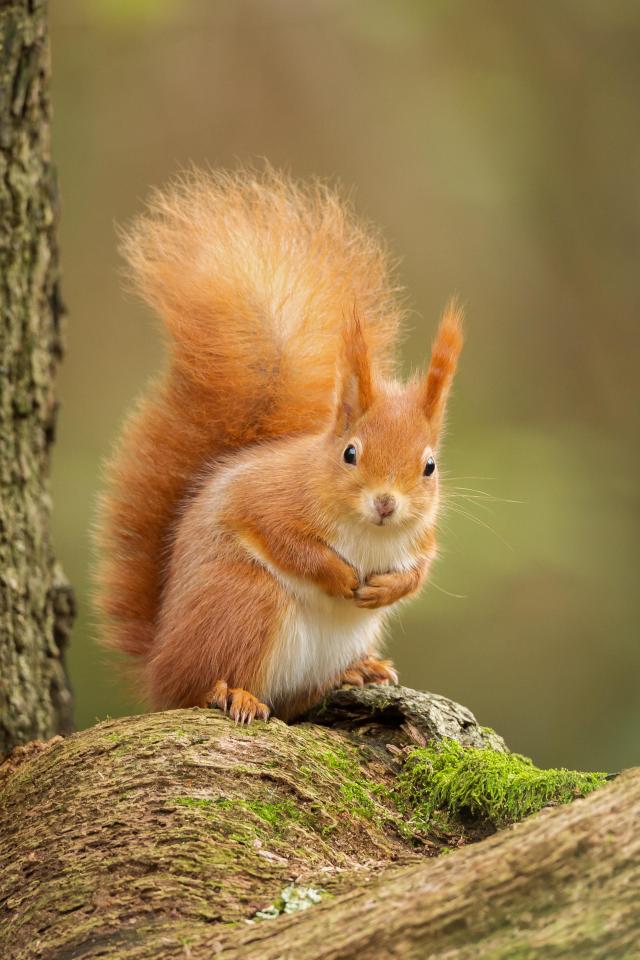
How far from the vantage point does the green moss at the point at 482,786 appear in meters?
1.60

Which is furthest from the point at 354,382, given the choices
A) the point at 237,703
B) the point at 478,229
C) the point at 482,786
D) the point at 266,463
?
the point at 478,229

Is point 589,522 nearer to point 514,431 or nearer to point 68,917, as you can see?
point 514,431

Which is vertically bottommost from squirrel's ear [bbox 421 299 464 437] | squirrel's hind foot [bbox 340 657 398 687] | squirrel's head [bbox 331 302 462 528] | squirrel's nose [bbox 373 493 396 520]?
squirrel's hind foot [bbox 340 657 398 687]

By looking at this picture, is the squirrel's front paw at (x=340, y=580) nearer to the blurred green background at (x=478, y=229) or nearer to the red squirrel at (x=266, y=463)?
the red squirrel at (x=266, y=463)

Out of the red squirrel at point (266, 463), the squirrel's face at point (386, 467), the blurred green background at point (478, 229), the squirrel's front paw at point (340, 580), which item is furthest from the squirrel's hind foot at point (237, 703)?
the blurred green background at point (478, 229)

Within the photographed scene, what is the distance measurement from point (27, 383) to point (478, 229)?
203cm

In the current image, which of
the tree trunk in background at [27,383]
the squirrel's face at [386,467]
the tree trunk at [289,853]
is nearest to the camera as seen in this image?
the tree trunk at [289,853]

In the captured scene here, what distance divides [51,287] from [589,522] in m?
1.85

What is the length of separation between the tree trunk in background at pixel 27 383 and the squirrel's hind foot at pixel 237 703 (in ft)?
1.60

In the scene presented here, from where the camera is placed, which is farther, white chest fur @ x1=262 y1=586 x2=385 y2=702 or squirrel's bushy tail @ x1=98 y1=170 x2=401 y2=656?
squirrel's bushy tail @ x1=98 y1=170 x2=401 y2=656

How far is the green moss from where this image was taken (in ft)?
5.25

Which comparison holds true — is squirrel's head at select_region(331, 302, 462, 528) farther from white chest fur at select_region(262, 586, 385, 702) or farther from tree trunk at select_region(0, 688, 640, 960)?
tree trunk at select_region(0, 688, 640, 960)

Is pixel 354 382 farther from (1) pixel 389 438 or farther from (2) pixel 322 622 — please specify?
(2) pixel 322 622

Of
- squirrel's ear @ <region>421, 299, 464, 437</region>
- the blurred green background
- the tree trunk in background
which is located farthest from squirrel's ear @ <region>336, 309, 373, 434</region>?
the blurred green background
